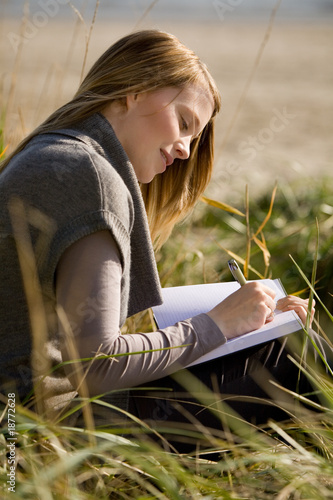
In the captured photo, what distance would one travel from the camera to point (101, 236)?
4.65 feet

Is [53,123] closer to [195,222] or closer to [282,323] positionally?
[282,323]

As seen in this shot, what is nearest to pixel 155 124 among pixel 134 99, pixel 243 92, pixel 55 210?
pixel 134 99

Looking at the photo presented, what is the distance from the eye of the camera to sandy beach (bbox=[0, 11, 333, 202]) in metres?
3.69

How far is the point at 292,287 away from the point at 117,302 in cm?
176

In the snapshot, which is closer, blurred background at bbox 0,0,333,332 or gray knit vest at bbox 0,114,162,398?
gray knit vest at bbox 0,114,162,398

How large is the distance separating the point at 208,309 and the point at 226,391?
1.06 feet

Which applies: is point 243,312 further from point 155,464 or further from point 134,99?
point 134,99

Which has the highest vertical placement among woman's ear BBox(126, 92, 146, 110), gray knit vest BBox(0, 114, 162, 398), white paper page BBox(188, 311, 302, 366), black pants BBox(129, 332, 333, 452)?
woman's ear BBox(126, 92, 146, 110)

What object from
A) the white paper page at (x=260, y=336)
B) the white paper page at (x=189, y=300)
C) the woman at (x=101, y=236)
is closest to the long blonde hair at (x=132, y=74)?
the woman at (x=101, y=236)

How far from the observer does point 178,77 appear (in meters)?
1.74

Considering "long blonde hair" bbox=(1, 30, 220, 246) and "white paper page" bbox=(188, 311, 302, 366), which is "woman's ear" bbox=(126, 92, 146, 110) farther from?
"white paper page" bbox=(188, 311, 302, 366)

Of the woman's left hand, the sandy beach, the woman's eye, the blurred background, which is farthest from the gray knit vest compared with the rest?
the sandy beach

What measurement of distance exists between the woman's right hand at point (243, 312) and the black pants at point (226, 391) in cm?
9

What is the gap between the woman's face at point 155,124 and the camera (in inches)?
67.6
